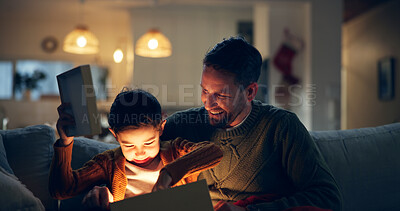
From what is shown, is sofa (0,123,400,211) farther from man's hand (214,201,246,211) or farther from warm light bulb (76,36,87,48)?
warm light bulb (76,36,87,48)

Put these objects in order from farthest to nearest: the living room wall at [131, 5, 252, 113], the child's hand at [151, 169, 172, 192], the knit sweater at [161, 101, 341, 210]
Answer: the living room wall at [131, 5, 252, 113], the knit sweater at [161, 101, 341, 210], the child's hand at [151, 169, 172, 192]

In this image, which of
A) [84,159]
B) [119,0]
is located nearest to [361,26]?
[119,0]

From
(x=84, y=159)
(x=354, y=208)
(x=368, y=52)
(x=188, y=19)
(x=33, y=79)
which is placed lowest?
(x=354, y=208)

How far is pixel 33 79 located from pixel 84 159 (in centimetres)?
588

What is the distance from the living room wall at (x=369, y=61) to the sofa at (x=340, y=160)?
4.19m

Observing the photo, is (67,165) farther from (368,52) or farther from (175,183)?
(368,52)

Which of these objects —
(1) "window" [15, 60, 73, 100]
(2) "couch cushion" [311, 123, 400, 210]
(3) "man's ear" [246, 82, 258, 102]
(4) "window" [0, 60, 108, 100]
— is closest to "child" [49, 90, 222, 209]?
(3) "man's ear" [246, 82, 258, 102]

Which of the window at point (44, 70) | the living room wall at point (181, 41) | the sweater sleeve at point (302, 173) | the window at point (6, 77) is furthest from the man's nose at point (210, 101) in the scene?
the window at point (6, 77)

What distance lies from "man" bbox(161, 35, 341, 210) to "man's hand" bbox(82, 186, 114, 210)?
335mm

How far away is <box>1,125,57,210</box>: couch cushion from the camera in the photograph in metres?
1.37

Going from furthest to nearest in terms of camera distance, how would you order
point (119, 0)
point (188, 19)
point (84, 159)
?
point (188, 19) < point (119, 0) < point (84, 159)

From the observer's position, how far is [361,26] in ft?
21.7

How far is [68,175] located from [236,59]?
0.58 m

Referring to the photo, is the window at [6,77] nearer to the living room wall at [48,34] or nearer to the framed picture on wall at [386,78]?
the living room wall at [48,34]
